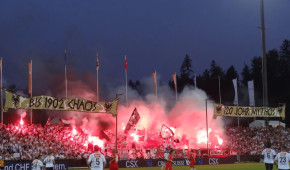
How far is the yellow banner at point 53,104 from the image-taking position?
107 feet

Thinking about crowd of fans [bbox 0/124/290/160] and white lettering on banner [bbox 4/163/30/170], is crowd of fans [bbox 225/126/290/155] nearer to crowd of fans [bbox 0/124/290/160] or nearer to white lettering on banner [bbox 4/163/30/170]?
crowd of fans [bbox 0/124/290/160]

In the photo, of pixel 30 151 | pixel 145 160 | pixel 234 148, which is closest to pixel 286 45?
pixel 234 148

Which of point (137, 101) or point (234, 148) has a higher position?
point (137, 101)

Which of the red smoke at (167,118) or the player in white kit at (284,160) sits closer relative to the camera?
the player in white kit at (284,160)

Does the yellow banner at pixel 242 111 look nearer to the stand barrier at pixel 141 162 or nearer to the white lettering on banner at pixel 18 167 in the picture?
the stand barrier at pixel 141 162

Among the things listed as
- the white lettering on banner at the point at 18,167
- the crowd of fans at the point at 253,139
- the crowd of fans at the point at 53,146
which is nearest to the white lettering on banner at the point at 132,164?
the crowd of fans at the point at 53,146

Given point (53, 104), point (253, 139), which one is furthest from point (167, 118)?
point (53, 104)

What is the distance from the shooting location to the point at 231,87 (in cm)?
10150

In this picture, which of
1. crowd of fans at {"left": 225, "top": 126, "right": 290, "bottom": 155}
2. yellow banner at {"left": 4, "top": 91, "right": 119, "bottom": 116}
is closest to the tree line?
crowd of fans at {"left": 225, "top": 126, "right": 290, "bottom": 155}

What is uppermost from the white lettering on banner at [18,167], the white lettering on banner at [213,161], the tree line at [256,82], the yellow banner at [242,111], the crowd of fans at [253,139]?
the tree line at [256,82]

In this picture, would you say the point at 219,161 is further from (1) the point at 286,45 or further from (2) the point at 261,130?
(1) the point at 286,45

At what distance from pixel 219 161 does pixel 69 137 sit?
1649 cm

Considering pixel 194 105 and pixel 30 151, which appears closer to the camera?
pixel 30 151

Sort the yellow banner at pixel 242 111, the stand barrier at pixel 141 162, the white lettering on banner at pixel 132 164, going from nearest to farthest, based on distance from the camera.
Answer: the stand barrier at pixel 141 162 → the white lettering on banner at pixel 132 164 → the yellow banner at pixel 242 111
